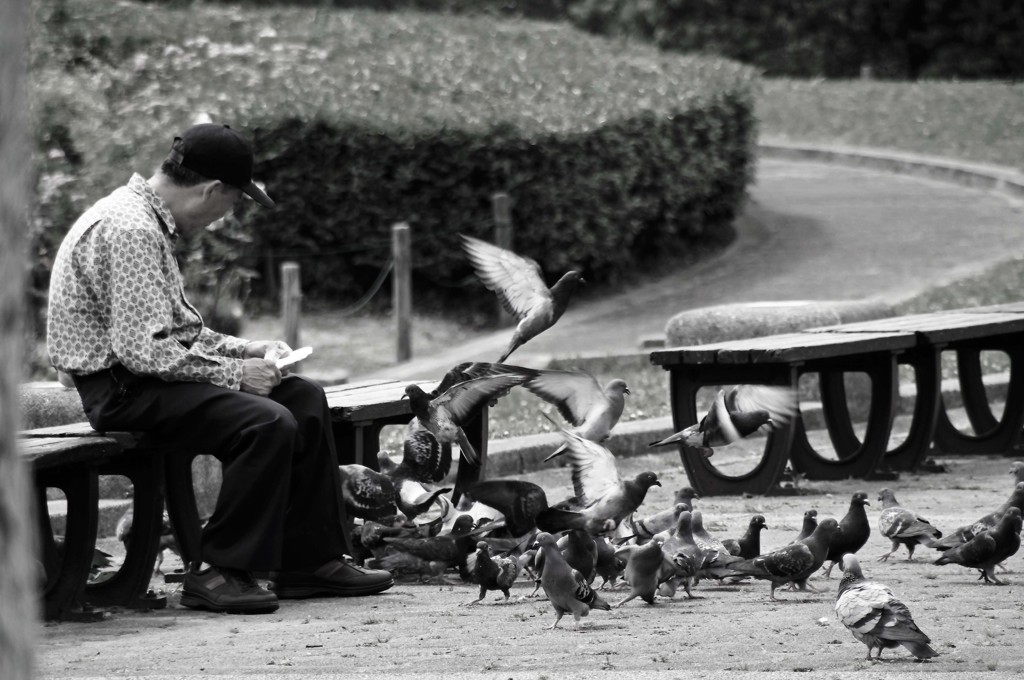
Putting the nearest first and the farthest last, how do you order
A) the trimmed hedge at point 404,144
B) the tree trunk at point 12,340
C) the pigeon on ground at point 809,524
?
the tree trunk at point 12,340, the pigeon on ground at point 809,524, the trimmed hedge at point 404,144

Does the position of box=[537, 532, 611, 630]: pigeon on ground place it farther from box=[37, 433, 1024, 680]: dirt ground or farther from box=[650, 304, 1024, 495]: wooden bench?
box=[650, 304, 1024, 495]: wooden bench

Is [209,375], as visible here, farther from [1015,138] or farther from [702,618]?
[1015,138]

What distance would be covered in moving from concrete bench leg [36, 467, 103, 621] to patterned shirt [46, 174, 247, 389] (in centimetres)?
38

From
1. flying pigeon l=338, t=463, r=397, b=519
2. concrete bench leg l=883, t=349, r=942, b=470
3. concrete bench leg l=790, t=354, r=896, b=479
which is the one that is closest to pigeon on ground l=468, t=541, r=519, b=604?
flying pigeon l=338, t=463, r=397, b=519

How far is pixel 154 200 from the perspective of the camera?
5895 millimetres

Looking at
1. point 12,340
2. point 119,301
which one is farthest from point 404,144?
point 12,340

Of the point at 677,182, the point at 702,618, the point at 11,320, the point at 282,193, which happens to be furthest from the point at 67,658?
the point at 677,182

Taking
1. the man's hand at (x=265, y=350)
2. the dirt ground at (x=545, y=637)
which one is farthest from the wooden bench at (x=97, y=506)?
the man's hand at (x=265, y=350)

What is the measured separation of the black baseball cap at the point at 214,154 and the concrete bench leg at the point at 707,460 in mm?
3102

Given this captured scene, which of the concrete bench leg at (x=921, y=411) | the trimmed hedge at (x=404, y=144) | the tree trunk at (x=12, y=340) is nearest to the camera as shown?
the tree trunk at (x=12, y=340)

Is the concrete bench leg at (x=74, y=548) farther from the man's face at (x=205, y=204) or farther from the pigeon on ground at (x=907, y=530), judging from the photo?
the pigeon on ground at (x=907, y=530)

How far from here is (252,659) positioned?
5.01m

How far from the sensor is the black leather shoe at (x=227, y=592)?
583 centimetres

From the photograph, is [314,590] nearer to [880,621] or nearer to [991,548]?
[880,621]
